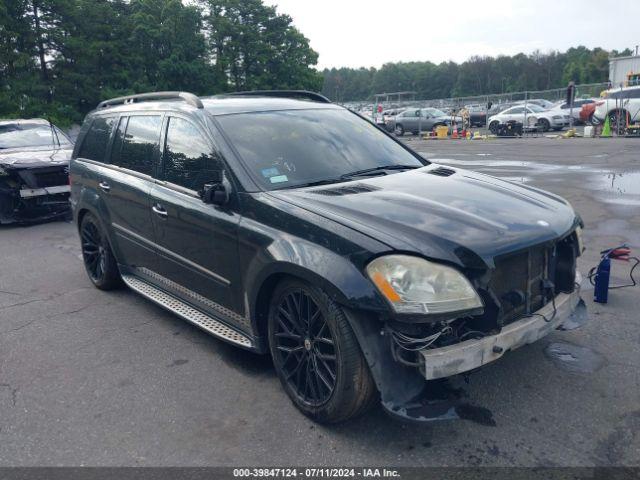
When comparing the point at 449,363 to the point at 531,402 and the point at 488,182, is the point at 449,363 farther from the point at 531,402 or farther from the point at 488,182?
the point at 488,182

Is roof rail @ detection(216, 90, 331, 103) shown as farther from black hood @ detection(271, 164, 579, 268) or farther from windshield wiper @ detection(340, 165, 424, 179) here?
black hood @ detection(271, 164, 579, 268)

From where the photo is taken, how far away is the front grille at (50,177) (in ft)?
30.3

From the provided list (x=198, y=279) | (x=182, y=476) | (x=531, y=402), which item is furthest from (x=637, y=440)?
(x=198, y=279)

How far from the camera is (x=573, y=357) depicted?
149 inches

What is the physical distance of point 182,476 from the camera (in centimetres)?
279

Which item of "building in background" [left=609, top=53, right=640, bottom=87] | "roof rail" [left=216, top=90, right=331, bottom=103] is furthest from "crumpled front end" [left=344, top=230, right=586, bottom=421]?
"building in background" [left=609, top=53, right=640, bottom=87]

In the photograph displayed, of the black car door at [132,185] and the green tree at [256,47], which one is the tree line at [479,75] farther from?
the black car door at [132,185]

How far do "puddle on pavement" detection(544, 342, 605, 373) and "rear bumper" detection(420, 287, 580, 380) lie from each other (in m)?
0.60

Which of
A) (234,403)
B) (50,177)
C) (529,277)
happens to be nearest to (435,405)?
(529,277)

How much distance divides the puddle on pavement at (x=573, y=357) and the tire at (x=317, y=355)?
1.52m

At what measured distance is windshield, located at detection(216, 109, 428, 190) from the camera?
372 centimetres

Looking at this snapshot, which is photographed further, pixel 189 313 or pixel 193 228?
pixel 189 313

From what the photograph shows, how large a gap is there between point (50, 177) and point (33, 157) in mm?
506

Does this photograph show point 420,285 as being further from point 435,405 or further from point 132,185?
point 132,185
